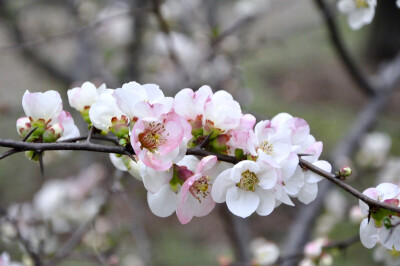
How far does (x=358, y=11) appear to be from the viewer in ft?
2.59

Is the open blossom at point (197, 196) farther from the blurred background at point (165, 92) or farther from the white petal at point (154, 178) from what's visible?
the blurred background at point (165, 92)

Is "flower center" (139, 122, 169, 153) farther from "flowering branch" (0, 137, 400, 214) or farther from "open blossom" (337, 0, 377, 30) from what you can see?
"open blossom" (337, 0, 377, 30)

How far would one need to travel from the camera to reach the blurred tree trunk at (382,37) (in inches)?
170

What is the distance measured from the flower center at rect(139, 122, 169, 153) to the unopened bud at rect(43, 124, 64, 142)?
13 cm

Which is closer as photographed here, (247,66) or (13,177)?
(13,177)

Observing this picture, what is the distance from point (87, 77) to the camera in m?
1.93

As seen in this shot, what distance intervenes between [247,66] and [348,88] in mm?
1196

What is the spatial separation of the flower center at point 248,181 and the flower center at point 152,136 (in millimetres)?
101

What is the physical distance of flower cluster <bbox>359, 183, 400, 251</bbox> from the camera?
1.74 feet

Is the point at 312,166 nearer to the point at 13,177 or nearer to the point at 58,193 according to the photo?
the point at 58,193

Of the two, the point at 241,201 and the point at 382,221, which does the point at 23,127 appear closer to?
the point at 241,201

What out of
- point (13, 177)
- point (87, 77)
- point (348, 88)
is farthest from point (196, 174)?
point (348, 88)

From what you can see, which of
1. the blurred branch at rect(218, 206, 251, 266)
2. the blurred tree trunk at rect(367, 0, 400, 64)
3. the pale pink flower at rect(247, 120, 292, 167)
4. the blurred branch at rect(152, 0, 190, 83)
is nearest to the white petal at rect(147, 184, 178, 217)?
the pale pink flower at rect(247, 120, 292, 167)

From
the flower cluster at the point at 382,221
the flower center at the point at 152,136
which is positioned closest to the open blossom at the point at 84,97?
the flower center at the point at 152,136
